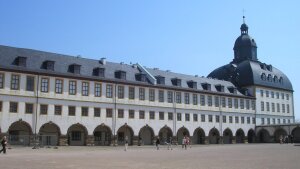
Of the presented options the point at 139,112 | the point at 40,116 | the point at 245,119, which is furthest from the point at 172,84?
the point at 40,116

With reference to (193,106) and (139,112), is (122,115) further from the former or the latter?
(193,106)

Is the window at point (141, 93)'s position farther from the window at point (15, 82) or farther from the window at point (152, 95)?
the window at point (15, 82)

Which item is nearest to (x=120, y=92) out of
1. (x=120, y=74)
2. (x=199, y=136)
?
(x=120, y=74)

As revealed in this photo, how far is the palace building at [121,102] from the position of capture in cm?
4747

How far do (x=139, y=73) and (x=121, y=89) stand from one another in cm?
528

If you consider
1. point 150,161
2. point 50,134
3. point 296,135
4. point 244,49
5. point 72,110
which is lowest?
point 150,161

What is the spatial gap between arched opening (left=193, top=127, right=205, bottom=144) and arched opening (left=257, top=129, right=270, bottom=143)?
15451 mm

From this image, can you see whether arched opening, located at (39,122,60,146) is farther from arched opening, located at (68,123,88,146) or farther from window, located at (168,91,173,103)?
window, located at (168,91,173,103)

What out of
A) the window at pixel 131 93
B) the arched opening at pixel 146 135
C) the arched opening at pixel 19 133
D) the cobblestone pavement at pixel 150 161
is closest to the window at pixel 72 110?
the arched opening at pixel 19 133

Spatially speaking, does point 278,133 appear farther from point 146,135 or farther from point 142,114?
point 142,114

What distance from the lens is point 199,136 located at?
68875 millimetres

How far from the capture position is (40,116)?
48.0 m

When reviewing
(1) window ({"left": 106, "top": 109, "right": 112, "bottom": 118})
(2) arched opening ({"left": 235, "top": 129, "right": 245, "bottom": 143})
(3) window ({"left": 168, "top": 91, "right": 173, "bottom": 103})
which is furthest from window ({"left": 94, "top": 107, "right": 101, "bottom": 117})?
(2) arched opening ({"left": 235, "top": 129, "right": 245, "bottom": 143})

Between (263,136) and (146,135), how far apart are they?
101 feet
